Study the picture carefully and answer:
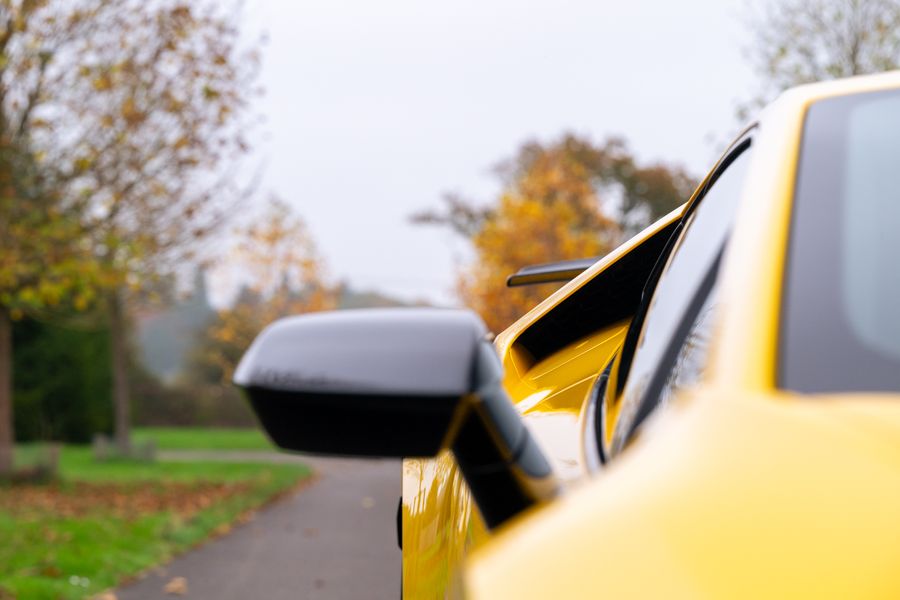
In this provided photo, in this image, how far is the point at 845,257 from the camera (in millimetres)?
1163

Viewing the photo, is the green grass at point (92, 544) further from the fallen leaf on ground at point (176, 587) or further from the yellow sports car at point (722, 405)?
the yellow sports car at point (722, 405)

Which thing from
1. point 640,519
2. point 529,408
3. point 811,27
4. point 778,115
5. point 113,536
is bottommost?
point 113,536

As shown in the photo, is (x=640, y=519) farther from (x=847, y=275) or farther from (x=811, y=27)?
(x=811, y=27)

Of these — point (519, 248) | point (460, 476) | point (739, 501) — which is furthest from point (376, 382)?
point (519, 248)

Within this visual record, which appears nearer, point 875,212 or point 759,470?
point 759,470

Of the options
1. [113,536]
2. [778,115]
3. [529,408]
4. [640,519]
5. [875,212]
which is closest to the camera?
[640,519]

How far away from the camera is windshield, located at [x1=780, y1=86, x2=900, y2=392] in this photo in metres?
1.06

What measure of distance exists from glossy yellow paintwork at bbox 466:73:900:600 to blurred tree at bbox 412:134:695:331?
1971cm

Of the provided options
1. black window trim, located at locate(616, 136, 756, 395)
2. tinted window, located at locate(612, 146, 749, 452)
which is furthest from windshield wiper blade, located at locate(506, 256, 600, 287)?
tinted window, located at locate(612, 146, 749, 452)

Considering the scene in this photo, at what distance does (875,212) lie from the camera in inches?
48.6

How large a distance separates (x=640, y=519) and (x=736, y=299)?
276 millimetres

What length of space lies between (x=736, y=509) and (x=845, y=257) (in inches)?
15.2

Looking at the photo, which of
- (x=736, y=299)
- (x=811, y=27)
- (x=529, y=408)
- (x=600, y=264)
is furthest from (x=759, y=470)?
(x=811, y=27)

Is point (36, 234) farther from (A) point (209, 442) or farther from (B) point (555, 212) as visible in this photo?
(A) point (209, 442)
